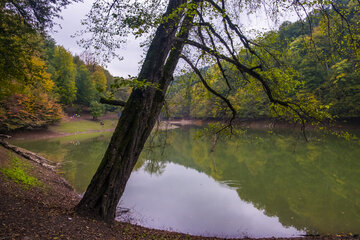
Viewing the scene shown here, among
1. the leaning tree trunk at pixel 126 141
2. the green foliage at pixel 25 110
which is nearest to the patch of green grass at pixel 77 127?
the green foliage at pixel 25 110

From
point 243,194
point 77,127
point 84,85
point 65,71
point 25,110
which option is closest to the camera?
point 243,194

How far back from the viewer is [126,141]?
434 centimetres

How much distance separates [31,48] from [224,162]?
42.1ft

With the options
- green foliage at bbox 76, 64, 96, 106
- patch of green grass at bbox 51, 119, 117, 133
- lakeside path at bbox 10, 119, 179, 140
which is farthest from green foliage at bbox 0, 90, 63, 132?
green foliage at bbox 76, 64, 96, 106

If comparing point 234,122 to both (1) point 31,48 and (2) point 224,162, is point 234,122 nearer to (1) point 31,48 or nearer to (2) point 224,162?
(1) point 31,48

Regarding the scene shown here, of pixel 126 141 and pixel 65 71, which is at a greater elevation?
pixel 65 71

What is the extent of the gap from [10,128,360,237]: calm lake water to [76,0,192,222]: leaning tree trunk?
0.85m

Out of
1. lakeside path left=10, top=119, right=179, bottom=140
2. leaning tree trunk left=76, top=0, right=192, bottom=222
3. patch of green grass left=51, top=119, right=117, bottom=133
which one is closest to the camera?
leaning tree trunk left=76, top=0, right=192, bottom=222

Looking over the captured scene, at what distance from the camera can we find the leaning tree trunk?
4.23m

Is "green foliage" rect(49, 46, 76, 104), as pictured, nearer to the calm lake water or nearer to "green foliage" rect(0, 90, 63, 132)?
"green foliage" rect(0, 90, 63, 132)

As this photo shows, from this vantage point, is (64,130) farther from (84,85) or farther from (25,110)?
(84,85)

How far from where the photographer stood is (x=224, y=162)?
15711 mm

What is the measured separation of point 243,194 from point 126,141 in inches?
281

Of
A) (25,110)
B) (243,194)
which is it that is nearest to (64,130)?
A: (25,110)
